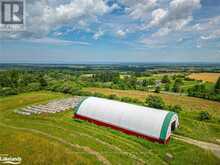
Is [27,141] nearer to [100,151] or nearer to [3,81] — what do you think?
[100,151]

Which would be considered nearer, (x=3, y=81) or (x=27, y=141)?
(x=27, y=141)

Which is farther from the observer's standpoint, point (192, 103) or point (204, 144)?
point (192, 103)

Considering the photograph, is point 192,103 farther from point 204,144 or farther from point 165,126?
point 165,126

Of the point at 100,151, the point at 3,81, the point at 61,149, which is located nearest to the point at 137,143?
Answer: the point at 100,151

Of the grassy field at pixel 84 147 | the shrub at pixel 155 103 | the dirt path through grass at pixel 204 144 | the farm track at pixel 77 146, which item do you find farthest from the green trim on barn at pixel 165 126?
the shrub at pixel 155 103

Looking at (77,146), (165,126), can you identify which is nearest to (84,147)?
(77,146)
